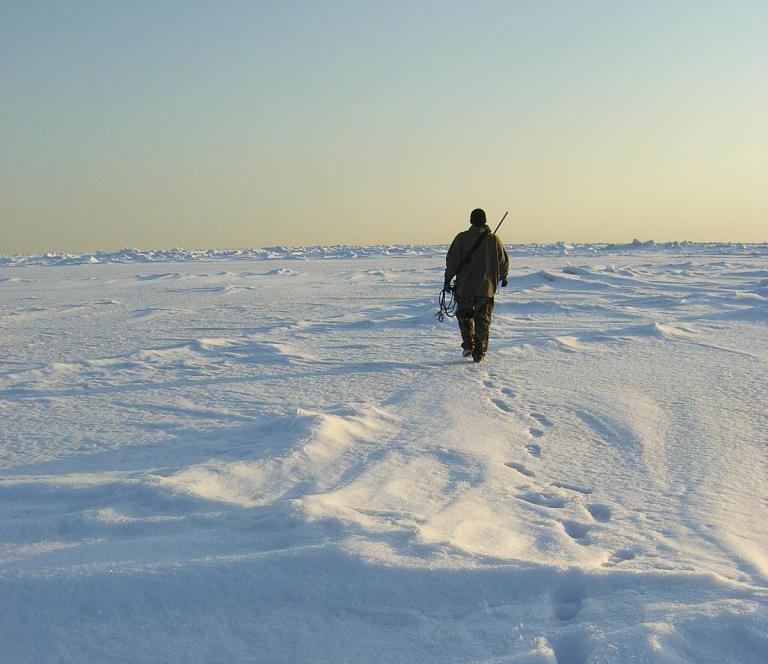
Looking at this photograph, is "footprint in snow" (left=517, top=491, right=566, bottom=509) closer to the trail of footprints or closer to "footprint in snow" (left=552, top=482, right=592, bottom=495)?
the trail of footprints

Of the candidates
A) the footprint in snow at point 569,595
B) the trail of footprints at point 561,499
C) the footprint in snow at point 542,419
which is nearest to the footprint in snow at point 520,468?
the trail of footprints at point 561,499

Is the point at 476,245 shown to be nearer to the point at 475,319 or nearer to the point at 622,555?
the point at 475,319

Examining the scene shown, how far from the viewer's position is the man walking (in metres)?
A: 7.16

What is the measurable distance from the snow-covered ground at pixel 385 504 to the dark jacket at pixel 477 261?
82 cm

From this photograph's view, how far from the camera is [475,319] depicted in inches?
284

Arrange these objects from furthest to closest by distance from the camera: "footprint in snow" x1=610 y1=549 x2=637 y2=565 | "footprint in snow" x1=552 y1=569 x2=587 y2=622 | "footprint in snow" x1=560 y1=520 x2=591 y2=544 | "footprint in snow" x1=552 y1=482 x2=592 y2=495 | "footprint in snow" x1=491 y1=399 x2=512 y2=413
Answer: "footprint in snow" x1=491 y1=399 x2=512 y2=413
"footprint in snow" x1=552 y1=482 x2=592 y2=495
"footprint in snow" x1=560 y1=520 x2=591 y2=544
"footprint in snow" x1=610 y1=549 x2=637 y2=565
"footprint in snow" x1=552 y1=569 x2=587 y2=622

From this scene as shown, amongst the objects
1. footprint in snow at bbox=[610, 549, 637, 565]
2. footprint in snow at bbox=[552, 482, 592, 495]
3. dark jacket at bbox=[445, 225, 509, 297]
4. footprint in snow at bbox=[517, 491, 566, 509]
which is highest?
dark jacket at bbox=[445, 225, 509, 297]

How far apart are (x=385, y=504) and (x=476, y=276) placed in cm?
447

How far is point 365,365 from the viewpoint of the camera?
6996mm

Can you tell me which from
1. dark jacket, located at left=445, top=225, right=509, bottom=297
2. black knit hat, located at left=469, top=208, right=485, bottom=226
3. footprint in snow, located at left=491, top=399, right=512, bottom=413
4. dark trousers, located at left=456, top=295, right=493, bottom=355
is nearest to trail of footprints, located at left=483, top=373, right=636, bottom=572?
footprint in snow, located at left=491, top=399, right=512, bottom=413

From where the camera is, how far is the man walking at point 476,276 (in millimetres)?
7156

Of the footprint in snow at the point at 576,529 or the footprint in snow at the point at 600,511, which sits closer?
the footprint in snow at the point at 576,529

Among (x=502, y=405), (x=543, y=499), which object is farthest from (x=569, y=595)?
(x=502, y=405)

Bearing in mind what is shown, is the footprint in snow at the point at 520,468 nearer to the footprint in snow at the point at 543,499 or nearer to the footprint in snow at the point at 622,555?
the footprint in snow at the point at 543,499
